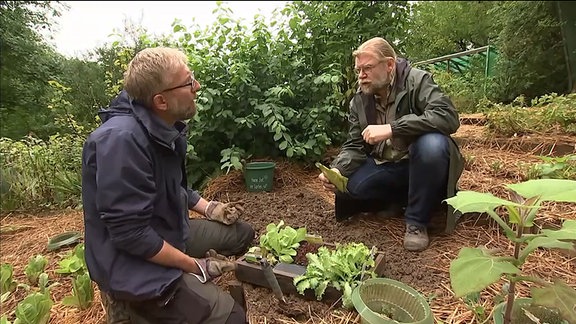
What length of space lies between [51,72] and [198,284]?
9.75ft

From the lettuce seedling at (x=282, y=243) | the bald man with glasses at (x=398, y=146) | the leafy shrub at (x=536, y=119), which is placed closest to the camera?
the lettuce seedling at (x=282, y=243)

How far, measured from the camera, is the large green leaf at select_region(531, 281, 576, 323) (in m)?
1.04

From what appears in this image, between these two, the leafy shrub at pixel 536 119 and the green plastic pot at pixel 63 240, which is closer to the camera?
the green plastic pot at pixel 63 240

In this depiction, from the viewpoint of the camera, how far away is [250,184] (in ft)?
10.6

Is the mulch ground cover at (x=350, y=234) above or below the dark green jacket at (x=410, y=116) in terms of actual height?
below

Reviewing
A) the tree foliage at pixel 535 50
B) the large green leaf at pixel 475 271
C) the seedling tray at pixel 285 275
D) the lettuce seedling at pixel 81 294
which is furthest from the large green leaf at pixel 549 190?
the tree foliage at pixel 535 50

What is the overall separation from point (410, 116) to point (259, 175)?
155cm

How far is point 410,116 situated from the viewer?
204cm

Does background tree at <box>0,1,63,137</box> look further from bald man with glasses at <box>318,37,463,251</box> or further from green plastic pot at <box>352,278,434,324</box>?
green plastic pot at <box>352,278,434,324</box>

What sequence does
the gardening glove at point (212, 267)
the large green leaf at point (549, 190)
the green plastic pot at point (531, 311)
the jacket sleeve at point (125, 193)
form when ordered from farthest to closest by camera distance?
1. the gardening glove at point (212, 267)
2. the jacket sleeve at point (125, 193)
3. the green plastic pot at point (531, 311)
4. the large green leaf at point (549, 190)

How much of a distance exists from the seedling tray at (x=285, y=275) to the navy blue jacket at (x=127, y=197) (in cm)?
44

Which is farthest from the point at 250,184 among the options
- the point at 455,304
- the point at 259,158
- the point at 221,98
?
the point at 455,304

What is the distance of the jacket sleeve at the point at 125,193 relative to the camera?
4.39 feet

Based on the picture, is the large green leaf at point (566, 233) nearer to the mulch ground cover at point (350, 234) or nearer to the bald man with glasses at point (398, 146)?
the mulch ground cover at point (350, 234)
